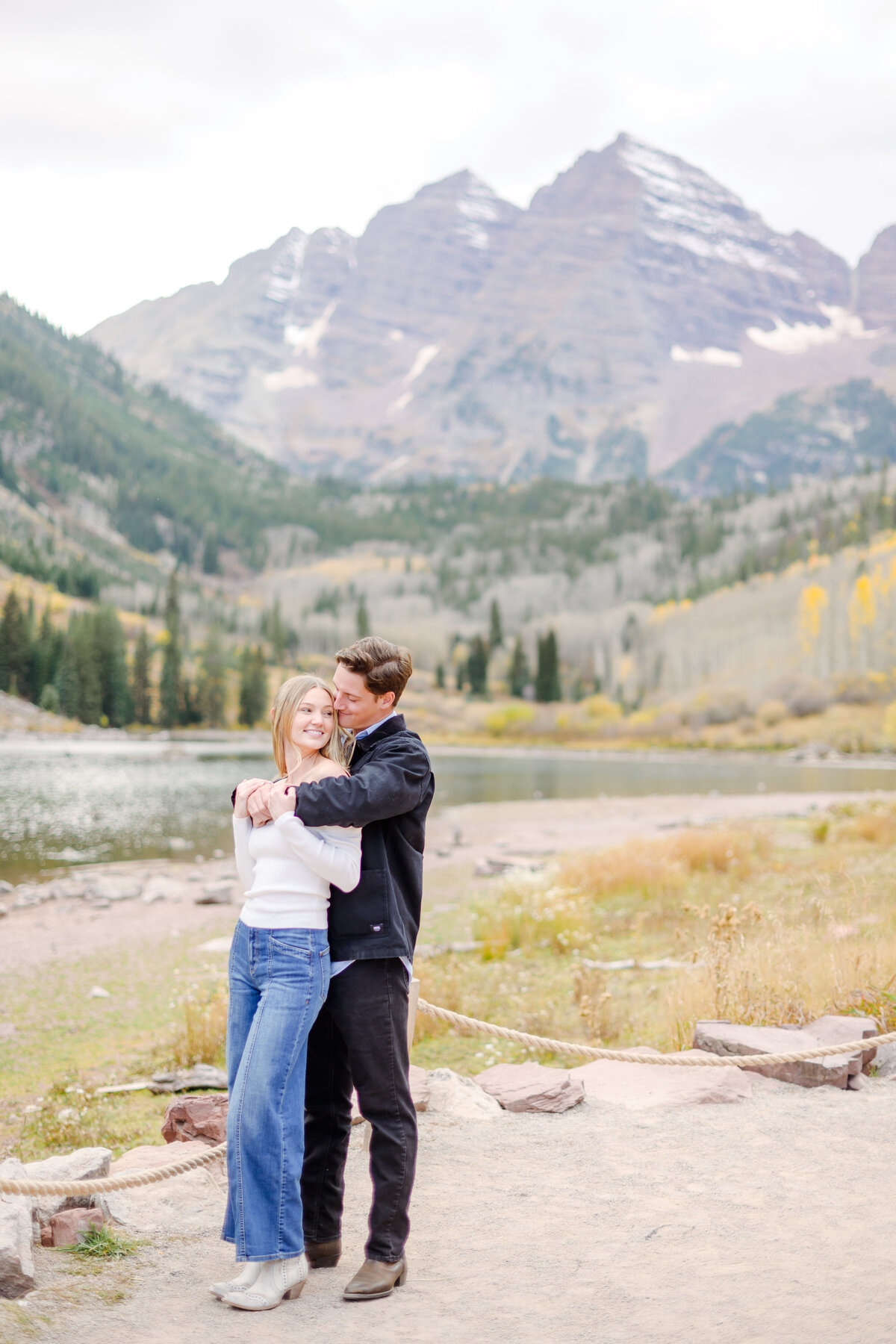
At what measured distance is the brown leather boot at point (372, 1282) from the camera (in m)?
3.56

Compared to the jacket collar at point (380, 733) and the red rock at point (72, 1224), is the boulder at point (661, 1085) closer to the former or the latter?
the red rock at point (72, 1224)

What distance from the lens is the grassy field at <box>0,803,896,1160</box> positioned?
703cm

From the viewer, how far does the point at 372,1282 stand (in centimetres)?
358

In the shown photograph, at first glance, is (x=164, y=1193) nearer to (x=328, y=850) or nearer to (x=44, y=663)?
(x=328, y=850)

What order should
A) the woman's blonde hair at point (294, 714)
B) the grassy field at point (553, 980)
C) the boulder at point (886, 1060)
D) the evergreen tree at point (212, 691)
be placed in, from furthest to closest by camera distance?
the evergreen tree at point (212, 691), the grassy field at point (553, 980), the boulder at point (886, 1060), the woman's blonde hair at point (294, 714)

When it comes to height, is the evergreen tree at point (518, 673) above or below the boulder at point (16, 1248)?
above

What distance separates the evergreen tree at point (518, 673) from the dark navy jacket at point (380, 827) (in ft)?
464

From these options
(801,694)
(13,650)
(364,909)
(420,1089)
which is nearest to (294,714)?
(364,909)

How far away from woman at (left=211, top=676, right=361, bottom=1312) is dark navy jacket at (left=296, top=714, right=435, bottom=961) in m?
0.08

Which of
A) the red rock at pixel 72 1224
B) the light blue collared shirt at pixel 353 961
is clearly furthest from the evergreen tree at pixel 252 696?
the light blue collared shirt at pixel 353 961

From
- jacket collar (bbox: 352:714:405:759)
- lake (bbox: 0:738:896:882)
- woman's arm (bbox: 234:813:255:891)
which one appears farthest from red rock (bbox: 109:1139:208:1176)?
lake (bbox: 0:738:896:882)

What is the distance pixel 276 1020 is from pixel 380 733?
1.11 m

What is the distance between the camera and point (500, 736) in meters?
111

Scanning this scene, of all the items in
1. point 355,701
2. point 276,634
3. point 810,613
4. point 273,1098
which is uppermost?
point 810,613
